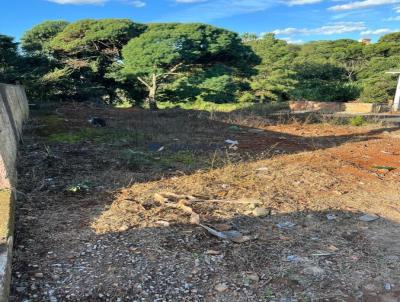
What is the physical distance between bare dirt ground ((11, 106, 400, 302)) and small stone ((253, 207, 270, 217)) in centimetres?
1

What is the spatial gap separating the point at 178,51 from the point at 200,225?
11.6 m

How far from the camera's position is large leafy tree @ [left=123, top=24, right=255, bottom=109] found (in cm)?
1365

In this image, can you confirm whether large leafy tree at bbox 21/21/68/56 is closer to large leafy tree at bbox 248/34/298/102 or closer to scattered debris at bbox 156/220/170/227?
large leafy tree at bbox 248/34/298/102

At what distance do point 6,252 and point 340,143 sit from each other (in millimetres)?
7038

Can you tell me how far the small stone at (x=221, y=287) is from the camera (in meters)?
2.16

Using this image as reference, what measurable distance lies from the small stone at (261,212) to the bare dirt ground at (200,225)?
1 centimetres

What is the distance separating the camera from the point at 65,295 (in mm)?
2012

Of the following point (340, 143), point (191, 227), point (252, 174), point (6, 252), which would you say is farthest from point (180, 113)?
point (6, 252)

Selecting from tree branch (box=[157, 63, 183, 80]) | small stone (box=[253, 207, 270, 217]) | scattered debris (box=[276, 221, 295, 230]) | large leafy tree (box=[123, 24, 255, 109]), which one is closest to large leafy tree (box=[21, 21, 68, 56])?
large leafy tree (box=[123, 24, 255, 109])

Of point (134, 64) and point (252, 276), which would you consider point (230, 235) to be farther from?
point (134, 64)

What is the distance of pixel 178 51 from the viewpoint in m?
13.6

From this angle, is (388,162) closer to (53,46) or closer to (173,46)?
(173,46)

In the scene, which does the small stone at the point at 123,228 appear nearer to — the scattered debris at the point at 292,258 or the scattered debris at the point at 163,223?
the scattered debris at the point at 163,223

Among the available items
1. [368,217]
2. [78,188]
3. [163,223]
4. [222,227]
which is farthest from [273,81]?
[163,223]
